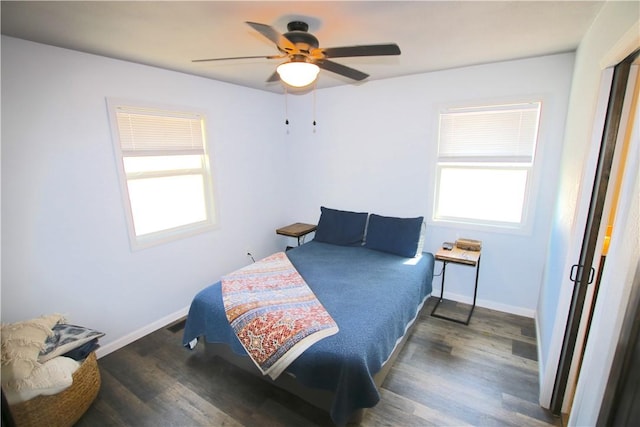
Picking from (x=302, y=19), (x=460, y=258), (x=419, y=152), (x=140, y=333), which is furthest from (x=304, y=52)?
(x=140, y=333)

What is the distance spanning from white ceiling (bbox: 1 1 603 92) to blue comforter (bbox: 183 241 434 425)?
1916 millimetres

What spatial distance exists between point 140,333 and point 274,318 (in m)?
1.66

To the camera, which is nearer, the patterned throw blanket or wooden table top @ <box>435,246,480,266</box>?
the patterned throw blanket

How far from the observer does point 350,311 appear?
213 centimetres

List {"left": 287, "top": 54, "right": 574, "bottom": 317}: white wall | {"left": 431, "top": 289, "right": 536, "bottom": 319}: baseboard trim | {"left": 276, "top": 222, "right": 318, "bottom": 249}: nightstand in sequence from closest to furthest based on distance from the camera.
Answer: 1. {"left": 287, "top": 54, "right": 574, "bottom": 317}: white wall
2. {"left": 431, "top": 289, "right": 536, "bottom": 319}: baseboard trim
3. {"left": 276, "top": 222, "right": 318, "bottom": 249}: nightstand

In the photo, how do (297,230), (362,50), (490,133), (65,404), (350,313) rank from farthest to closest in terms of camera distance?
1. (297,230)
2. (490,133)
3. (350,313)
4. (65,404)
5. (362,50)

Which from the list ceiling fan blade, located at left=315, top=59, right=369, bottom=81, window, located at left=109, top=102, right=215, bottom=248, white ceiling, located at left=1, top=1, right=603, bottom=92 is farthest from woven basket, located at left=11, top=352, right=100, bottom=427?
ceiling fan blade, located at left=315, top=59, right=369, bottom=81

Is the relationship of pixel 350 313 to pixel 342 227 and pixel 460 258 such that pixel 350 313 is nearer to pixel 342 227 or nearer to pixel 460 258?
pixel 460 258

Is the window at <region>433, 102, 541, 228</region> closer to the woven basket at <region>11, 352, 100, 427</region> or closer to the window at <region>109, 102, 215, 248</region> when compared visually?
the window at <region>109, 102, 215, 248</region>

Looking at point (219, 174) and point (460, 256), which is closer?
point (460, 256)

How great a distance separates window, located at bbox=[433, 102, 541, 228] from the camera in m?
2.81

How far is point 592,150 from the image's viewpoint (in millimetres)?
1594

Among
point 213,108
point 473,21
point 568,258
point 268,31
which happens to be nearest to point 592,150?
point 568,258

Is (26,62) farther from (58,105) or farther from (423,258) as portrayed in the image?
(423,258)
